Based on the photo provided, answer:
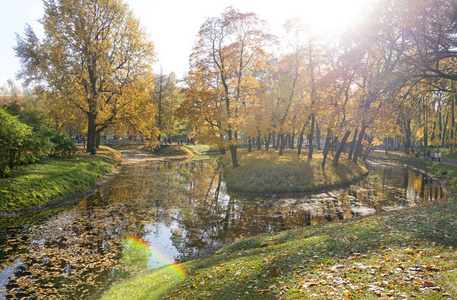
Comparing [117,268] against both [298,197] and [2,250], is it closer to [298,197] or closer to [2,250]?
[2,250]

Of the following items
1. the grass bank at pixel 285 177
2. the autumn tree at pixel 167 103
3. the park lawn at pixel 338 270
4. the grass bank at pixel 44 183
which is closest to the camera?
the park lawn at pixel 338 270

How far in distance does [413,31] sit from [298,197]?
1332cm

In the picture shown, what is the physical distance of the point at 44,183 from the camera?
1684 cm

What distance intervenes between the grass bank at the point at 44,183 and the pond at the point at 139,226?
4.33ft

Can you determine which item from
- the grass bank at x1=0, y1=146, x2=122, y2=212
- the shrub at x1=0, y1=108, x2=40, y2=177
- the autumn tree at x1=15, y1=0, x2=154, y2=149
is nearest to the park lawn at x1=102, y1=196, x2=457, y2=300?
the grass bank at x1=0, y1=146, x2=122, y2=212

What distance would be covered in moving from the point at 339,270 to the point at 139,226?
35.4ft

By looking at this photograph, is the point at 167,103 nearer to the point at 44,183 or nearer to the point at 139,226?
the point at 44,183

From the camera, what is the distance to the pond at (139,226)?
28.2 ft

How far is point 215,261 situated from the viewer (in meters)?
8.99

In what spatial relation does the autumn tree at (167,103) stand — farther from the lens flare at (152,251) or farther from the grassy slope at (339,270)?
the grassy slope at (339,270)

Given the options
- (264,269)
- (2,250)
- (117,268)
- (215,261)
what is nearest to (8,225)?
(2,250)

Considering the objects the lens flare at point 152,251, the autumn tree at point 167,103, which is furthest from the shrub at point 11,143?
the autumn tree at point 167,103

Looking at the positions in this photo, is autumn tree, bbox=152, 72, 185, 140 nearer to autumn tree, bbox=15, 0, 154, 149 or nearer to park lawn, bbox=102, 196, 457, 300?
autumn tree, bbox=15, 0, 154, 149

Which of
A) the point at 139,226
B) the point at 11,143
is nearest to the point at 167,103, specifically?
the point at 11,143
